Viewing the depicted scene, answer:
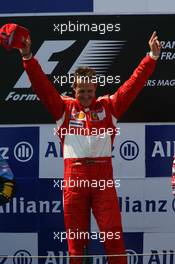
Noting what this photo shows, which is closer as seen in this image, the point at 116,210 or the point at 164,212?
the point at 116,210

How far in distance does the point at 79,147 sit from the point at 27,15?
0.91 meters

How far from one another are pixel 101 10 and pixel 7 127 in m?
0.86

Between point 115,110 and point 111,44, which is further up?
point 111,44

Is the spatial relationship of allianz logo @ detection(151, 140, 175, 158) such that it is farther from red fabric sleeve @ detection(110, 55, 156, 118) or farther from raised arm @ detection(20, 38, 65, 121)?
raised arm @ detection(20, 38, 65, 121)

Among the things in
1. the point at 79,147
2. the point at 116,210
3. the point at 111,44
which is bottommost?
the point at 116,210

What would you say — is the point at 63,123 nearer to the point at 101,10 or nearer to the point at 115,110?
the point at 115,110

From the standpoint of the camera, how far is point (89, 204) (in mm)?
2736

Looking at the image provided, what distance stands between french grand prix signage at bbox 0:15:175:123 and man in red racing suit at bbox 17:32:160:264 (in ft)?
1.40

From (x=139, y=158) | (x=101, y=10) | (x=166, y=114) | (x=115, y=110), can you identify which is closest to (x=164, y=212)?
(x=139, y=158)

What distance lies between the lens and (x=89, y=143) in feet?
8.87

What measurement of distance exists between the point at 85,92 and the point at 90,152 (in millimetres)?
300

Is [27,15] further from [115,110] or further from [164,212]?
[164,212]

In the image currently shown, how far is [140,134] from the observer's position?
Answer: 317 cm

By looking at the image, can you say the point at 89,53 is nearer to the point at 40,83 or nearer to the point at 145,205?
the point at 40,83
